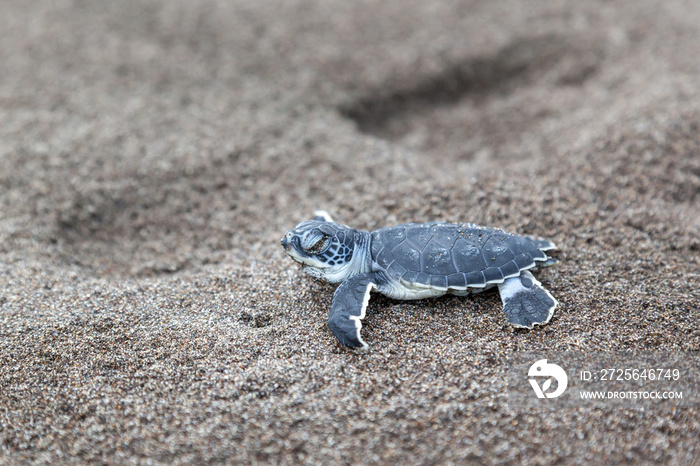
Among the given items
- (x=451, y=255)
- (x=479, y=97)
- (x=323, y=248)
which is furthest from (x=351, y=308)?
(x=479, y=97)

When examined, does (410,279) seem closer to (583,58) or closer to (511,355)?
(511,355)

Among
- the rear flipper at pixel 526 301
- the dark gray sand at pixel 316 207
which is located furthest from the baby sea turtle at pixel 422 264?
the dark gray sand at pixel 316 207

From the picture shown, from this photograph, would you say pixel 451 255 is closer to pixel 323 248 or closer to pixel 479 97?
pixel 323 248

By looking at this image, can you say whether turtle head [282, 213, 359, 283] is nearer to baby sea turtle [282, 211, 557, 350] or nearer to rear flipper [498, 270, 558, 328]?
baby sea turtle [282, 211, 557, 350]

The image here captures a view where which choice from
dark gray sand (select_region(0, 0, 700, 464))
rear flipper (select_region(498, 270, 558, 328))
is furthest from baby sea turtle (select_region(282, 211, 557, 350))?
dark gray sand (select_region(0, 0, 700, 464))

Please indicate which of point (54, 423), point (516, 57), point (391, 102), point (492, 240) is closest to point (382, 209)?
point (492, 240)

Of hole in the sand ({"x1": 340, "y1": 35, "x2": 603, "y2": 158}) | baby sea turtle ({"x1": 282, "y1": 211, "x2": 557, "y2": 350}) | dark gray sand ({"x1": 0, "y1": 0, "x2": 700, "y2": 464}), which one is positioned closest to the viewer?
dark gray sand ({"x1": 0, "y1": 0, "x2": 700, "y2": 464})
